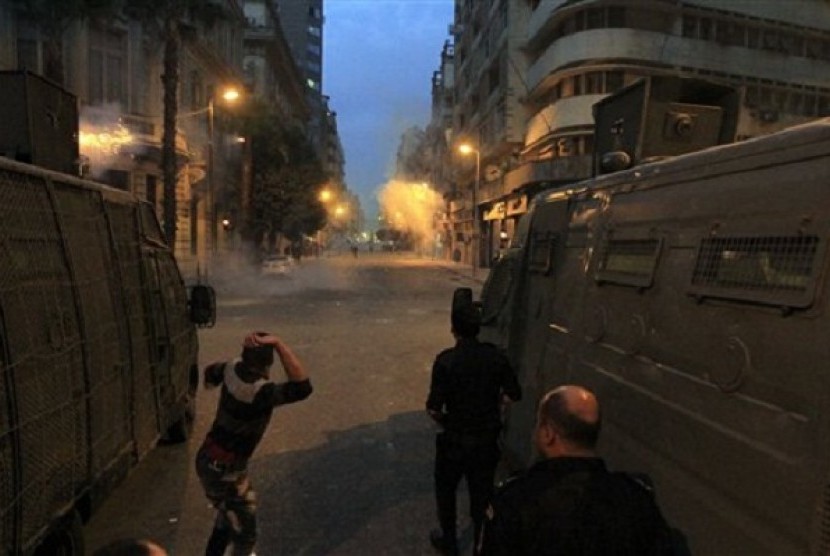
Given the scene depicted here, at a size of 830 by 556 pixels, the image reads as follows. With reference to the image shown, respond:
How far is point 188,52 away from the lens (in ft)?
146

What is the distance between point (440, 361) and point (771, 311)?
2.10 m

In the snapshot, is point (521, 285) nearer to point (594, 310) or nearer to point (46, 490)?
point (594, 310)

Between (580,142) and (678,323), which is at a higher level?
(580,142)

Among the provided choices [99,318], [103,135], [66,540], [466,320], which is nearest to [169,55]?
[103,135]

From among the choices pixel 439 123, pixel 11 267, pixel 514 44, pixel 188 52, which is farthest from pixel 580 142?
pixel 439 123

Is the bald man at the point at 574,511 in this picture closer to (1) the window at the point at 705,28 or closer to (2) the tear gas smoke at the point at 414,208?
(1) the window at the point at 705,28

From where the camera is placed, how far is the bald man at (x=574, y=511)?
2049 millimetres

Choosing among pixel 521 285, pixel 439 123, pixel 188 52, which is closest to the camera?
pixel 521 285

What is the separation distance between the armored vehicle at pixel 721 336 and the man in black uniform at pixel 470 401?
0.48 metres

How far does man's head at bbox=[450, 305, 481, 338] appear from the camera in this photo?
453 cm

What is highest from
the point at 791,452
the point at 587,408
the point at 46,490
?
the point at 587,408

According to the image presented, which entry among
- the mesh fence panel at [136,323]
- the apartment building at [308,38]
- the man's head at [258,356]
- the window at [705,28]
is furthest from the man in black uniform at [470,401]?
the apartment building at [308,38]

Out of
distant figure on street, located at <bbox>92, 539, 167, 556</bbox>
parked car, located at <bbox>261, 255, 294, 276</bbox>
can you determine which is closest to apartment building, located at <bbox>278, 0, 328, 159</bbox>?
parked car, located at <bbox>261, 255, 294, 276</bbox>

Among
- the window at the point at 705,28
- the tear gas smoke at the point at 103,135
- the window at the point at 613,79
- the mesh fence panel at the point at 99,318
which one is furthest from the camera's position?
the window at the point at 705,28
